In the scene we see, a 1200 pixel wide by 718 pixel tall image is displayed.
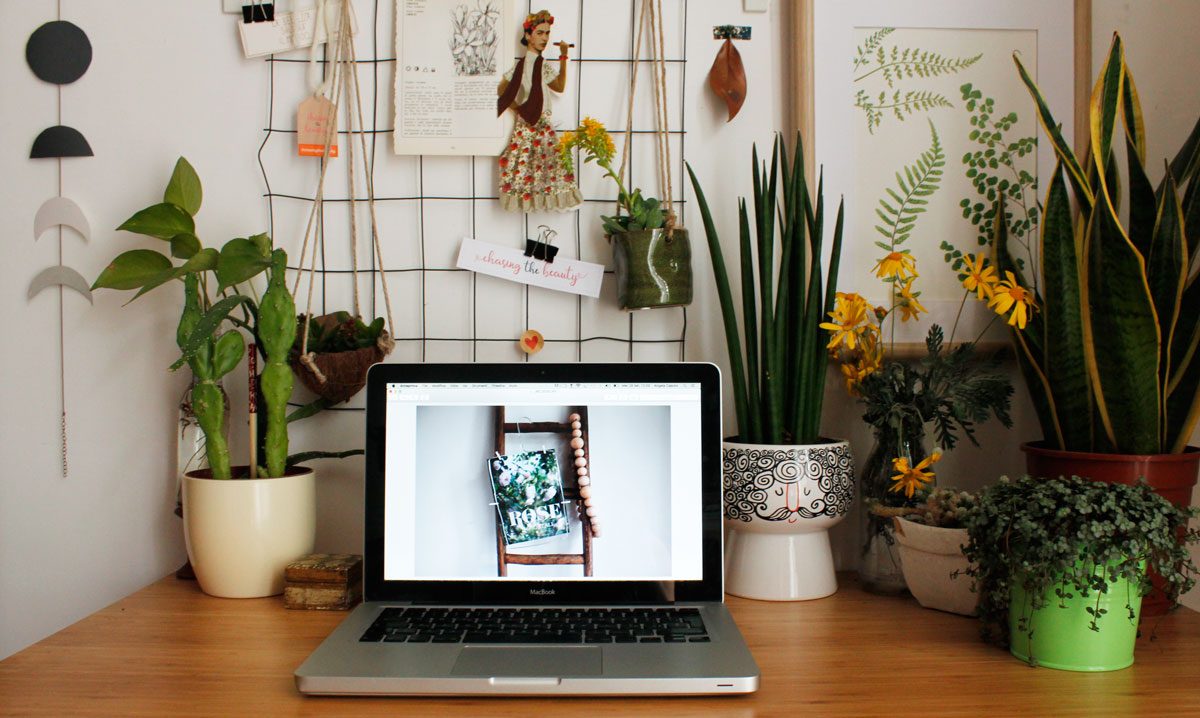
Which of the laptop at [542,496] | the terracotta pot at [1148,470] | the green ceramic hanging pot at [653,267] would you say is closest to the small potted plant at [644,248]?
the green ceramic hanging pot at [653,267]

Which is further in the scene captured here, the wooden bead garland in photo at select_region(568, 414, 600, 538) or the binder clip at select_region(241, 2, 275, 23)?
the binder clip at select_region(241, 2, 275, 23)

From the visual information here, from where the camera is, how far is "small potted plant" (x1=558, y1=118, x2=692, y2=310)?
0.92 m

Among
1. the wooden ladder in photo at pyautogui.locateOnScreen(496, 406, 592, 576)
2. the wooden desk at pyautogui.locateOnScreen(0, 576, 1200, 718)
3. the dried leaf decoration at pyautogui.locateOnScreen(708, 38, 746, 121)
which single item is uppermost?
the dried leaf decoration at pyautogui.locateOnScreen(708, 38, 746, 121)

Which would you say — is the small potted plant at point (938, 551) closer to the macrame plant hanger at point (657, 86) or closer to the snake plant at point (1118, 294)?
the snake plant at point (1118, 294)

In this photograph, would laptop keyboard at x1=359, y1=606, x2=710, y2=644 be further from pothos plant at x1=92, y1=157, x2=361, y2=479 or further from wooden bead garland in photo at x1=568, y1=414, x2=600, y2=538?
pothos plant at x1=92, y1=157, x2=361, y2=479

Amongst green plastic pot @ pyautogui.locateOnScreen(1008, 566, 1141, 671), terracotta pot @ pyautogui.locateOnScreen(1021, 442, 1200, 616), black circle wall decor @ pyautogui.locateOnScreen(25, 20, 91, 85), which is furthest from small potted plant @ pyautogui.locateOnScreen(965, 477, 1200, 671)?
black circle wall decor @ pyautogui.locateOnScreen(25, 20, 91, 85)

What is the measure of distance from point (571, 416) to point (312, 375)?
33 centimetres

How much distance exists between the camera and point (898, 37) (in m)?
0.99

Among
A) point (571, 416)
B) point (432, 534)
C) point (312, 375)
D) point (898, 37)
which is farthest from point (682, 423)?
point (898, 37)

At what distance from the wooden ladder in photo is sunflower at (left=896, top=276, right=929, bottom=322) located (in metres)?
0.42

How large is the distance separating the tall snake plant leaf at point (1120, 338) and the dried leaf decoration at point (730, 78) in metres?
0.42

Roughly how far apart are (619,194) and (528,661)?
57 centimetres

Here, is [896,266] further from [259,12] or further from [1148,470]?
[259,12]

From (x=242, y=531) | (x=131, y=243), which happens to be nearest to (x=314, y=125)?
(x=131, y=243)
